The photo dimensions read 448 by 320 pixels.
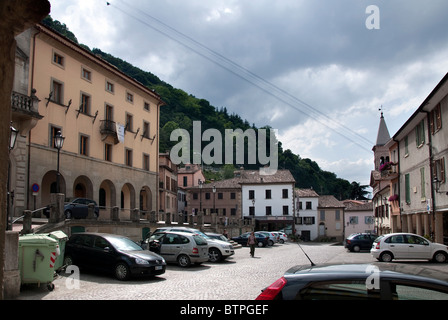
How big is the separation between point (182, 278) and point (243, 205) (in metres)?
57.9

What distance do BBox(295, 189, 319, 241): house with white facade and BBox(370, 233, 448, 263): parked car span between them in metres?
50.3

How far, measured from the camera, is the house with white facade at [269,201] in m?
71.4

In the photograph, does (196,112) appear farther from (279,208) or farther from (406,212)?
(406,212)

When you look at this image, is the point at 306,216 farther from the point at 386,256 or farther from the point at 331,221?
the point at 386,256

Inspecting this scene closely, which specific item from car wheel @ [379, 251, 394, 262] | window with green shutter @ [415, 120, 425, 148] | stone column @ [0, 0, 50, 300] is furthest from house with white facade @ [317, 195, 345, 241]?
stone column @ [0, 0, 50, 300]

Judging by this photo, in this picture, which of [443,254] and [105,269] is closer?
[105,269]

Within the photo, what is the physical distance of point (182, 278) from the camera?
48.3 feet

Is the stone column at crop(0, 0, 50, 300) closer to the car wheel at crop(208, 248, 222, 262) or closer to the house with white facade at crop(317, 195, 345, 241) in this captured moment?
the car wheel at crop(208, 248, 222, 262)

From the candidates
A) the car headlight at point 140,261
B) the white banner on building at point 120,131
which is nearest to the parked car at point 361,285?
the car headlight at point 140,261

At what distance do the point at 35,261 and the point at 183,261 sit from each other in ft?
27.3

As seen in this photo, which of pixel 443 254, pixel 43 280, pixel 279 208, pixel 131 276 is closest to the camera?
pixel 43 280

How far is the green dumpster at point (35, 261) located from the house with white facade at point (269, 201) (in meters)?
61.1
